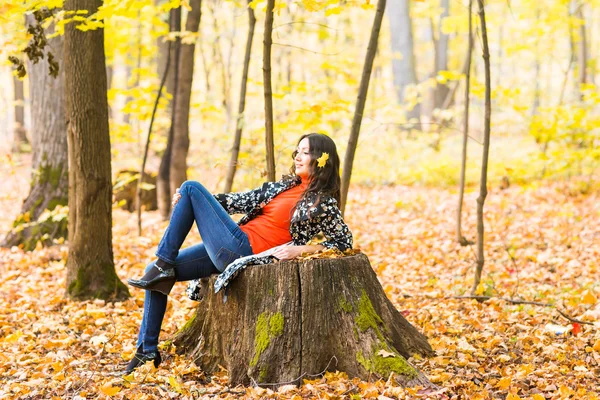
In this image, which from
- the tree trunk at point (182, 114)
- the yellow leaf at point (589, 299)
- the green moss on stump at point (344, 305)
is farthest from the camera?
the tree trunk at point (182, 114)

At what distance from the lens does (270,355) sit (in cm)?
362

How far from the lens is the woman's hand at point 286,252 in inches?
149

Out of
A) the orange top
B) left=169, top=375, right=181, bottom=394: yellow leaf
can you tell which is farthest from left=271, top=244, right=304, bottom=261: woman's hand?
left=169, top=375, right=181, bottom=394: yellow leaf

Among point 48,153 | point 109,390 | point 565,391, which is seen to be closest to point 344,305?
point 565,391

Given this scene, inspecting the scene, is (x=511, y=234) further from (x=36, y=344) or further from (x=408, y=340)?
(x=36, y=344)

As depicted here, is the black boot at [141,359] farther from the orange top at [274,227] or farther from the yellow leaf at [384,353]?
the yellow leaf at [384,353]

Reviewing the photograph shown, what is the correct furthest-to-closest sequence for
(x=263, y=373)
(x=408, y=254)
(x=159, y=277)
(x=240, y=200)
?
1. (x=408, y=254)
2. (x=240, y=200)
3. (x=159, y=277)
4. (x=263, y=373)

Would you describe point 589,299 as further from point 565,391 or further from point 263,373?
point 263,373

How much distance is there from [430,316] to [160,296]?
2.39m

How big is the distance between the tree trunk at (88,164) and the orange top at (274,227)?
1.97 meters

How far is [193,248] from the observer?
405cm

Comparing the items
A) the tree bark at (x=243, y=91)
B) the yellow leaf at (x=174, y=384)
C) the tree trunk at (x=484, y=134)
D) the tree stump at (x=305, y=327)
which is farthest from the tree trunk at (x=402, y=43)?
the yellow leaf at (x=174, y=384)

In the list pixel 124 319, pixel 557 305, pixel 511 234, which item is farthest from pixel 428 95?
pixel 124 319

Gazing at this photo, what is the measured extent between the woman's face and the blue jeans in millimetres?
604
